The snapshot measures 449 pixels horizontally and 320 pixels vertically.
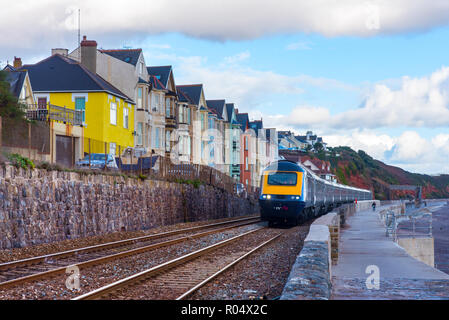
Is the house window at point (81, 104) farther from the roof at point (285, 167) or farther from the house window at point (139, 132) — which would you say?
the roof at point (285, 167)

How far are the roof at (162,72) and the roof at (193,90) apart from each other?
7.65m

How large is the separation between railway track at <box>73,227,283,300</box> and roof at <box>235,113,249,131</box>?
2598 inches

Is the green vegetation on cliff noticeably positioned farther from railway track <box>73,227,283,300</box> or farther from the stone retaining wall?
railway track <box>73,227,283,300</box>

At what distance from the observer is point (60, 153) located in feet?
68.0

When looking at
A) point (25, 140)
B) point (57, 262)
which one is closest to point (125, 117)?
point (25, 140)

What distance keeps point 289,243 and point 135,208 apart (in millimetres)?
7788

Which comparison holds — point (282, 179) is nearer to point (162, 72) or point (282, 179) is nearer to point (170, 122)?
point (170, 122)

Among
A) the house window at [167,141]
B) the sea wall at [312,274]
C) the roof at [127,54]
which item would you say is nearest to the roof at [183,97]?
the house window at [167,141]

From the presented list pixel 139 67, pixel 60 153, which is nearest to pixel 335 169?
pixel 139 67

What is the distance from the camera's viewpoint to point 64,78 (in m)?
41.0

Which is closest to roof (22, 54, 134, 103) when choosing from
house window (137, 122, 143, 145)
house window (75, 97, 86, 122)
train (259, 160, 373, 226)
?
house window (75, 97, 86, 122)

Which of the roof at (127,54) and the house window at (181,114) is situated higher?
the roof at (127,54)

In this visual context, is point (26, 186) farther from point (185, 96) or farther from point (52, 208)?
point (185, 96)

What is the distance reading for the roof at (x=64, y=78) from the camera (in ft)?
131
